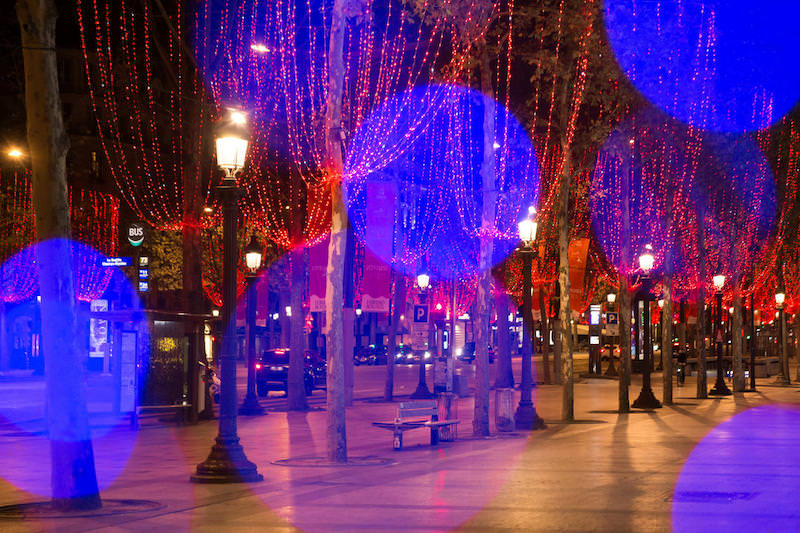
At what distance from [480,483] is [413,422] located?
658 cm

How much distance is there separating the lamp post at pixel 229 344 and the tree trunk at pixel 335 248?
2.52 meters

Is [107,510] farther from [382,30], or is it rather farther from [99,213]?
[99,213]

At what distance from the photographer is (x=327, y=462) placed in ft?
65.1

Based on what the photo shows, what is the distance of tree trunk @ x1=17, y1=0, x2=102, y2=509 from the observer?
13.7 meters

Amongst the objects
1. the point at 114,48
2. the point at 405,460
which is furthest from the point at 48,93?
the point at 114,48

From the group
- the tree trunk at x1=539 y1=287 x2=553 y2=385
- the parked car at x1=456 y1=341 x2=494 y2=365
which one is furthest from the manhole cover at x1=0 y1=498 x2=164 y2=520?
the parked car at x1=456 y1=341 x2=494 y2=365

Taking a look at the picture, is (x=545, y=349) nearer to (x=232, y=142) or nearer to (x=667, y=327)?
(x=667, y=327)

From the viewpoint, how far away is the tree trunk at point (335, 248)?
19.8 m

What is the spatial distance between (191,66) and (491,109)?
50.3 ft

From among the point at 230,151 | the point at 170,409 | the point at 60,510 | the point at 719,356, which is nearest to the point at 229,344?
the point at 230,151

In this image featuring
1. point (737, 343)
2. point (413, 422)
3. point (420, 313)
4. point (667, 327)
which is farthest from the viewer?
point (737, 343)

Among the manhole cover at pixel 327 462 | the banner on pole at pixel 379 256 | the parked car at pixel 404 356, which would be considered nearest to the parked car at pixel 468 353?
the parked car at pixel 404 356

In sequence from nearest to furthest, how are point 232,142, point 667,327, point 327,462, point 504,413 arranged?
1. point 232,142
2. point 327,462
3. point 504,413
4. point 667,327

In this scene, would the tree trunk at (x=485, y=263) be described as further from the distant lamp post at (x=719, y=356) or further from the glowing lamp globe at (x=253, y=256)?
the distant lamp post at (x=719, y=356)
